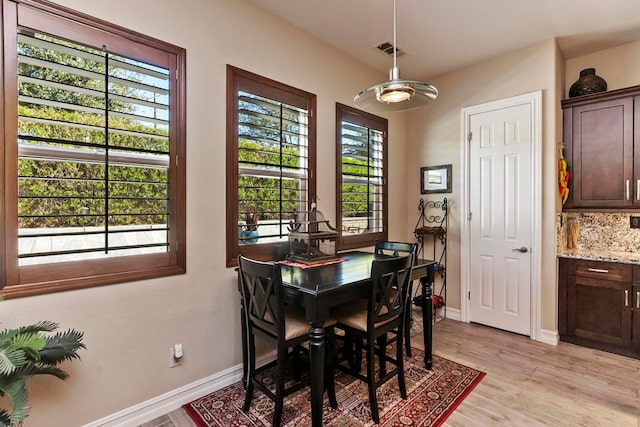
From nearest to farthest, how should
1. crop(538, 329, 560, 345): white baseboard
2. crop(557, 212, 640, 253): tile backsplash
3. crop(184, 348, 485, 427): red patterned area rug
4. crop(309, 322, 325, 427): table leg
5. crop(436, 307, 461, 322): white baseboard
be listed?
crop(309, 322, 325, 427): table leg, crop(184, 348, 485, 427): red patterned area rug, crop(538, 329, 560, 345): white baseboard, crop(557, 212, 640, 253): tile backsplash, crop(436, 307, 461, 322): white baseboard

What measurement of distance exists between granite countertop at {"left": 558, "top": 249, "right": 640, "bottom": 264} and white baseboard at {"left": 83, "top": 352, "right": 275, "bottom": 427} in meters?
3.36

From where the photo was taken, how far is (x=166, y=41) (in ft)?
7.02

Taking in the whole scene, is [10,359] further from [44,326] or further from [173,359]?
[173,359]

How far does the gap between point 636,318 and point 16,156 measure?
4756 mm

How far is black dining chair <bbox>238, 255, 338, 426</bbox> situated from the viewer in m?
1.83

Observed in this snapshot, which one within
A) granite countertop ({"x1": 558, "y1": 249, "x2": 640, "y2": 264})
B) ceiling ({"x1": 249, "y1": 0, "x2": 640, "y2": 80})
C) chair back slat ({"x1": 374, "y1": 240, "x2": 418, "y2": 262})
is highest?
ceiling ({"x1": 249, "y1": 0, "x2": 640, "y2": 80})

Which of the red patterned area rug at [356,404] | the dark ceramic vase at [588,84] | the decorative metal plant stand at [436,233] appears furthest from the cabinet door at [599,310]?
the dark ceramic vase at [588,84]

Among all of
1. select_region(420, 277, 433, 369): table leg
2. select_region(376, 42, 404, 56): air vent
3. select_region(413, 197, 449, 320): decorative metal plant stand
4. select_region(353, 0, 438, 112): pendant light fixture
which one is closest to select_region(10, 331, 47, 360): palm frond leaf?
select_region(353, 0, 438, 112): pendant light fixture

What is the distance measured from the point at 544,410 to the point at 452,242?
2054 millimetres

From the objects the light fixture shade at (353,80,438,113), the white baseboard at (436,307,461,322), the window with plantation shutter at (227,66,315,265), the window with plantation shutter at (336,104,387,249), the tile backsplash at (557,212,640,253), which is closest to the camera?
the light fixture shade at (353,80,438,113)

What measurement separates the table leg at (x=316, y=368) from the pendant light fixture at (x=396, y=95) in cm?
147

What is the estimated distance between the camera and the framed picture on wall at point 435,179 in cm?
398

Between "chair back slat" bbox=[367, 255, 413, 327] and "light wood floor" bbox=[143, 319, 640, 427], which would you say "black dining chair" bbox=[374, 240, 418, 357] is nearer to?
"light wood floor" bbox=[143, 319, 640, 427]

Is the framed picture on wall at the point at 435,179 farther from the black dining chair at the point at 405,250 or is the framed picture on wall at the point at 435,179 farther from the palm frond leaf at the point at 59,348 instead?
the palm frond leaf at the point at 59,348
